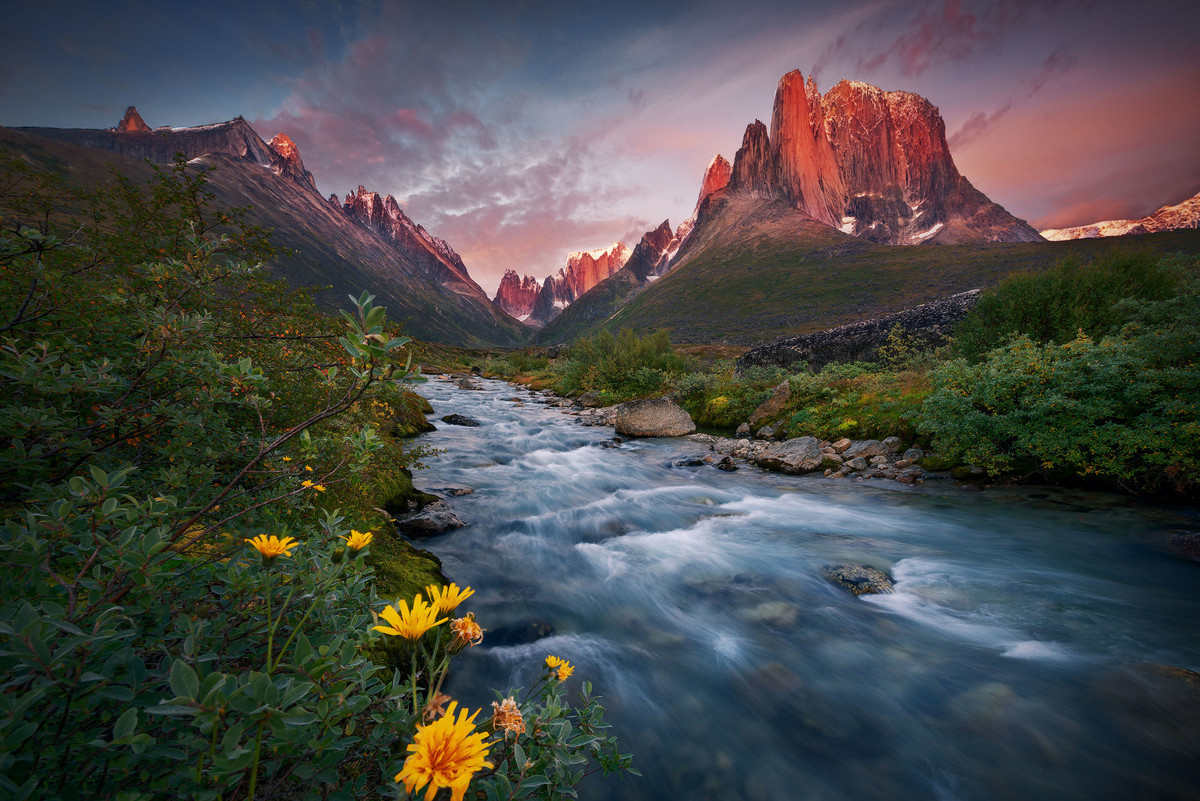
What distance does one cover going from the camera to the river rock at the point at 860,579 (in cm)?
541

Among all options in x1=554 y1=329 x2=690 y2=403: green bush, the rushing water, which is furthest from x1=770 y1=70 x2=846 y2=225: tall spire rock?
the rushing water

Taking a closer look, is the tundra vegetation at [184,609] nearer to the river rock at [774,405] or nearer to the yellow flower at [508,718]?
the yellow flower at [508,718]

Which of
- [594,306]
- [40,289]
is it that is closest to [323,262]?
[594,306]

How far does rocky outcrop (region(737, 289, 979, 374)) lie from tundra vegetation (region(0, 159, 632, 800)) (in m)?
18.6

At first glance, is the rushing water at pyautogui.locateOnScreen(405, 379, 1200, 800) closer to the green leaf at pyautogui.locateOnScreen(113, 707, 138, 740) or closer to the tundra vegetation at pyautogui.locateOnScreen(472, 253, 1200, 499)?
the tundra vegetation at pyautogui.locateOnScreen(472, 253, 1200, 499)

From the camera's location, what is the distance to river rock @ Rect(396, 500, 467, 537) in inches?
254

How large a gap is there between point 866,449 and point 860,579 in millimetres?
6370

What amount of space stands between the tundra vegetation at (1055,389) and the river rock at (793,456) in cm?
126

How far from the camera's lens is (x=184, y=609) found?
1566 millimetres

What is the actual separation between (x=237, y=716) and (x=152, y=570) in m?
0.47

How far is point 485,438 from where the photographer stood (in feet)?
47.2

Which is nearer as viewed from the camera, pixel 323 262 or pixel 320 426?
pixel 320 426

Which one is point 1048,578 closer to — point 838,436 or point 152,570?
point 838,436

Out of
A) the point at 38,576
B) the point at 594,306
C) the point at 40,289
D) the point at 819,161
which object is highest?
the point at 819,161
